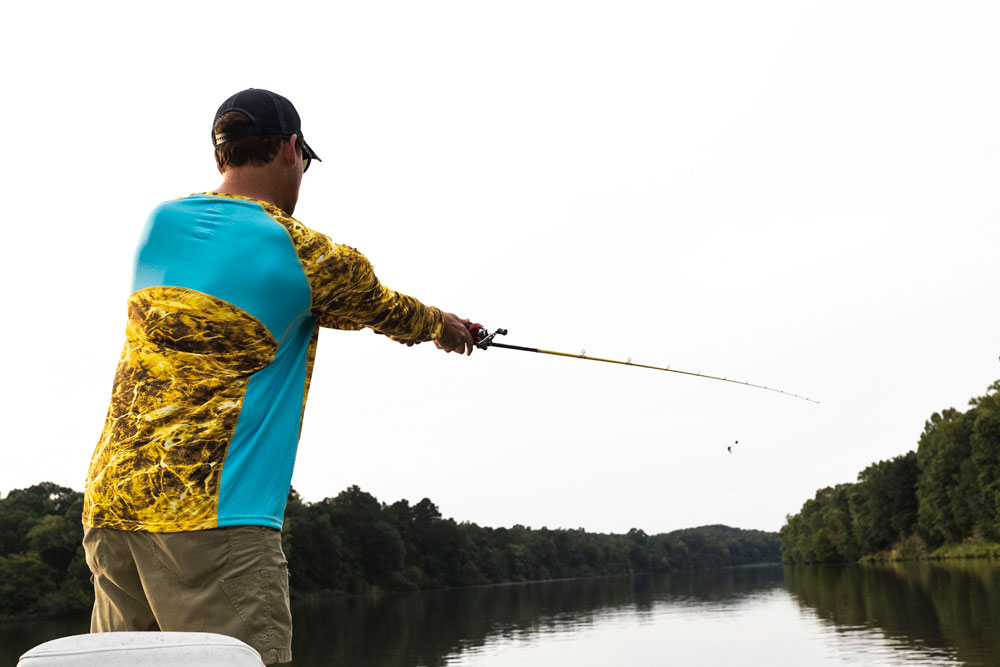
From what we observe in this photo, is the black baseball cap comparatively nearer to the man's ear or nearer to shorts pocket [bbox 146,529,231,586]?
the man's ear

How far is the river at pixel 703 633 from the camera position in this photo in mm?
30406

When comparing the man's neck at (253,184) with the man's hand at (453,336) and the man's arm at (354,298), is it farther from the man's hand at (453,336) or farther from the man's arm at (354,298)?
the man's hand at (453,336)

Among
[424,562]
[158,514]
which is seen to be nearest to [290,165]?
[158,514]

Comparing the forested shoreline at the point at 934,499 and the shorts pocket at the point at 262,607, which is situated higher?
the forested shoreline at the point at 934,499

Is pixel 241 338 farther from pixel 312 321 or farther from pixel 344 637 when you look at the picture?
pixel 344 637

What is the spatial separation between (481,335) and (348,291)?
4.31ft

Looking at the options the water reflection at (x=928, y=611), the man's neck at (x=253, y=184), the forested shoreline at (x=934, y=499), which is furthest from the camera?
the forested shoreline at (x=934, y=499)

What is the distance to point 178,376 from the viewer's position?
2506 mm

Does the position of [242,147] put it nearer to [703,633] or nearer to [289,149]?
[289,149]

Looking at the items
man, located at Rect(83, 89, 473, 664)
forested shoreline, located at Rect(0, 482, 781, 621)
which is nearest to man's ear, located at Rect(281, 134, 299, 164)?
man, located at Rect(83, 89, 473, 664)

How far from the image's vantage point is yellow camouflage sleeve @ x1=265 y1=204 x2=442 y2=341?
2.70 metres

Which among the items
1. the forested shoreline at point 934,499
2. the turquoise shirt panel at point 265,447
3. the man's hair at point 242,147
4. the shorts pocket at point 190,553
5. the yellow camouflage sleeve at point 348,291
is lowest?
the shorts pocket at point 190,553

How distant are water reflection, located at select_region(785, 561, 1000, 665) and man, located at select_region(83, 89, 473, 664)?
25471 mm

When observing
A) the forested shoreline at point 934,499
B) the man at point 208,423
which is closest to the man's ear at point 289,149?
the man at point 208,423
